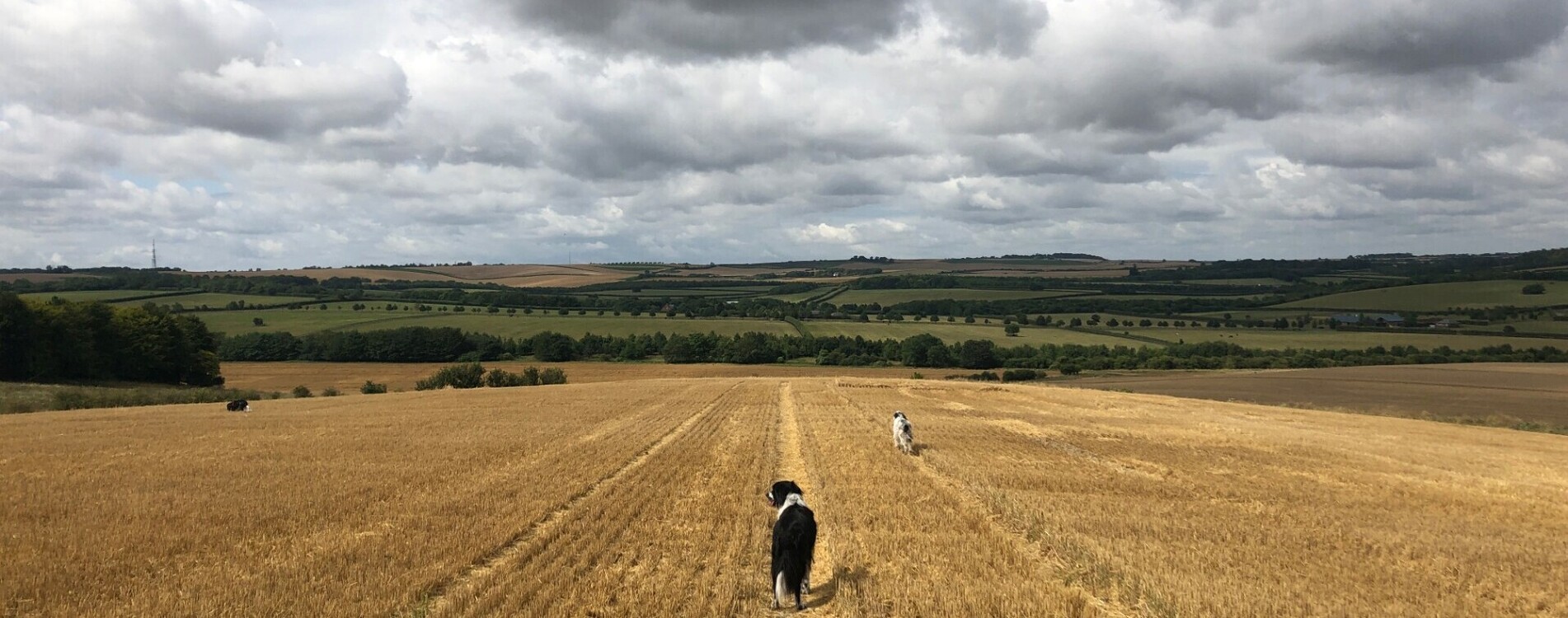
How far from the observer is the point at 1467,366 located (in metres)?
76.2

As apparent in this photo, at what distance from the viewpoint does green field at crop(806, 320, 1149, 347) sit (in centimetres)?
10612

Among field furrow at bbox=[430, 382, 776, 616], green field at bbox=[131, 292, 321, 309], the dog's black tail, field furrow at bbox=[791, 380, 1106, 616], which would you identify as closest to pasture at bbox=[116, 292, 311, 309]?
green field at bbox=[131, 292, 321, 309]

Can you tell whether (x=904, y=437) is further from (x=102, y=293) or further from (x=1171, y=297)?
(x=1171, y=297)

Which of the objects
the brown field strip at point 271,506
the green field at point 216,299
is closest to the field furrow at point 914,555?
the brown field strip at point 271,506

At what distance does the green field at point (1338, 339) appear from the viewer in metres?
93.6

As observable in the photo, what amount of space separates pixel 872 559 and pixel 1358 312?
141 metres

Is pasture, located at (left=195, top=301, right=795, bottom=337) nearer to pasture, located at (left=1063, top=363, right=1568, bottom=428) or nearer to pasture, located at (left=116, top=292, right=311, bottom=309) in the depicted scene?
pasture, located at (left=116, top=292, right=311, bottom=309)

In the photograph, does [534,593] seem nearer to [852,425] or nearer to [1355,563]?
[1355,563]

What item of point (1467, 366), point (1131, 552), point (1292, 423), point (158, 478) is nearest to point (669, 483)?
point (1131, 552)

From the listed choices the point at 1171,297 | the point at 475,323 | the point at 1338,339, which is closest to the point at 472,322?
the point at 475,323

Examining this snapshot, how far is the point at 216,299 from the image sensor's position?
426 feet

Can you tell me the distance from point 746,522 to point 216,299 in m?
149

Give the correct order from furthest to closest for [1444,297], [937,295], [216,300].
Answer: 1. [937,295]
2. [216,300]
3. [1444,297]

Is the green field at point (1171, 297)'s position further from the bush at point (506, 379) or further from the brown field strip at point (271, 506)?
the brown field strip at point (271, 506)
